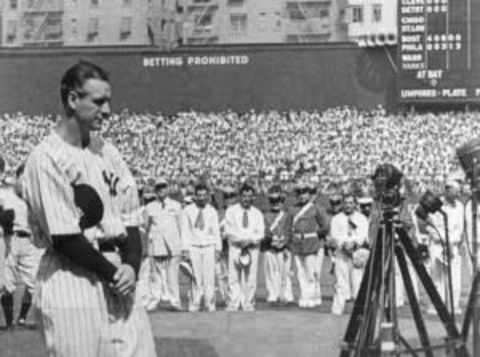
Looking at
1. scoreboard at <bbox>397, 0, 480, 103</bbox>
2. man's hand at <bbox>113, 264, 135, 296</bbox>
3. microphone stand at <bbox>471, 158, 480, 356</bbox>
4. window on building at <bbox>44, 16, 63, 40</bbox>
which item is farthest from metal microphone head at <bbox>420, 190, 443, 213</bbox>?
window on building at <bbox>44, 16, 63, 40</bbox>

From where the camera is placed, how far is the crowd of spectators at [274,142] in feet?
22.6

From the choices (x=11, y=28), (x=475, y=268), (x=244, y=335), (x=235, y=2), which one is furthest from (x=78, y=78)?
(x=235, y=2)

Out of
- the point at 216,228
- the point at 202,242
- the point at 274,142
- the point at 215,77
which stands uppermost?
the point at 215,77

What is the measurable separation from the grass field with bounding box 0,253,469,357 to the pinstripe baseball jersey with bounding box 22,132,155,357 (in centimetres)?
238

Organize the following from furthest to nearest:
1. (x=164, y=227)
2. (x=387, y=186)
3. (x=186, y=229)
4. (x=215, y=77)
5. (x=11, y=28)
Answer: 1. (x=164, y=227)
2. (x=186, y=229)
3. (x=215, y=77)
4. (x=11, y=28)
5. (x=387, y=186)

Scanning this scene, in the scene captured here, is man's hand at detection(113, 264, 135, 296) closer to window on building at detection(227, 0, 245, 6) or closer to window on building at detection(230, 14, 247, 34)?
window on building at detection(230, 14, 247, 34)

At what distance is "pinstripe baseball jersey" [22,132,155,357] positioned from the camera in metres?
2.46

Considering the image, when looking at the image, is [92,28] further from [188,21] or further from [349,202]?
[349,202]

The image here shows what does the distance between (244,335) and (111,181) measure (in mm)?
3593

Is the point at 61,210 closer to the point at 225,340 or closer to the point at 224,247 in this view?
the point at 225,340

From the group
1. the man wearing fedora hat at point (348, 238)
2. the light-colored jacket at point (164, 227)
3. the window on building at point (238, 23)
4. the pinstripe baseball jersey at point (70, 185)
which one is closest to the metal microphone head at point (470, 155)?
the pinstripe baseball jersey at point (70, 185)

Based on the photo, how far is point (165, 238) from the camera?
8.62m

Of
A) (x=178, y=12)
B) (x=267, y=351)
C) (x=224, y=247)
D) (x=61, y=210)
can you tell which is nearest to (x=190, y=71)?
(x=178, y=12)

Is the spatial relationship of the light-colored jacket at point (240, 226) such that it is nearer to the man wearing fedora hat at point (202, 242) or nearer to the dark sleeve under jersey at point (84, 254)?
the man wearing fedora hat at point (202, 242)
